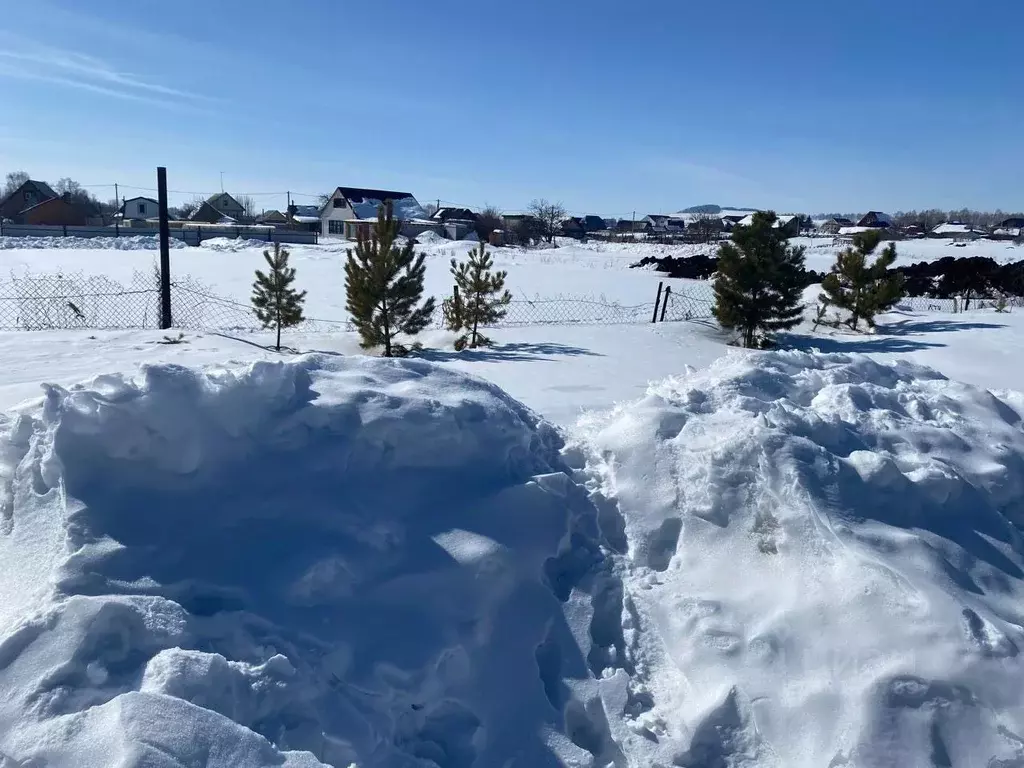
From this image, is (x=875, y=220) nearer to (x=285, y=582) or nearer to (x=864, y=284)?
(x=864, y=284)

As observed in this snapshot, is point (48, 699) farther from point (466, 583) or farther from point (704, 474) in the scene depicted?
point (704, 474)

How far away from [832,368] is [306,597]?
5340 mm

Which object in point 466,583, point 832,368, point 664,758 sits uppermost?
point 832,368

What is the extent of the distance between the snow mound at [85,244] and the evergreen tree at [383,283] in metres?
27.8

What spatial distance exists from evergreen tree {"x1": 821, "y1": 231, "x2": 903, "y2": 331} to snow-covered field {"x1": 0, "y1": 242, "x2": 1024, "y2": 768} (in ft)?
45.1

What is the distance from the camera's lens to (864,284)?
59.7 ft

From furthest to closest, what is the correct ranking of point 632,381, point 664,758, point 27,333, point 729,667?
point 27,333 → point 632,381 → point 729,667 → point 664,758

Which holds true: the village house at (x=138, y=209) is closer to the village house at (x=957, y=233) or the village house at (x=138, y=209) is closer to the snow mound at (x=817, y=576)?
the snow mound at (x=817, y=576)

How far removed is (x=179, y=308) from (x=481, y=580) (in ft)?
49.8

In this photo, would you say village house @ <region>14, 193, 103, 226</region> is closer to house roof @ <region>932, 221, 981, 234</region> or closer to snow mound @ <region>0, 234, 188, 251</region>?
snow mound @ <region>0, 234, 188, 251</region>

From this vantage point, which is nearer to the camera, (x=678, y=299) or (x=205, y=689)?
(x=205, y=689)

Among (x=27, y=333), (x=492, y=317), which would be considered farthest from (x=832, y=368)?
(x=27, y=333)

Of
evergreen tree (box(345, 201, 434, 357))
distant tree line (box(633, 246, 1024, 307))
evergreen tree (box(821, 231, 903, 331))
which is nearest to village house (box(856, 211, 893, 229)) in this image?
distant tree line (box(633, 246, 1024, 307))

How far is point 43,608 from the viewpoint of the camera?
282 centimetres
